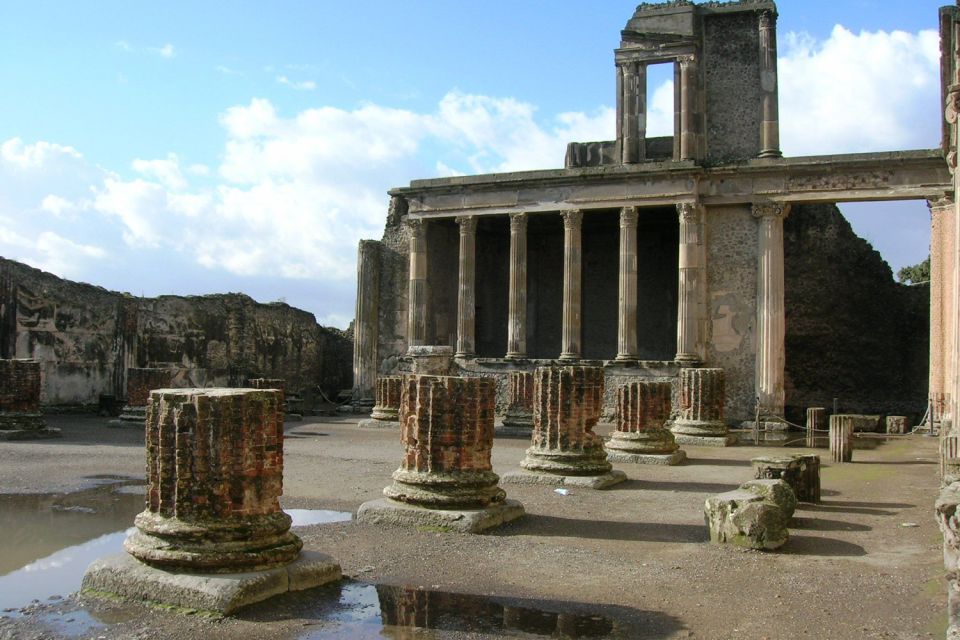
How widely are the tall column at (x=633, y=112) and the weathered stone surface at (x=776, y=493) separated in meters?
17.4

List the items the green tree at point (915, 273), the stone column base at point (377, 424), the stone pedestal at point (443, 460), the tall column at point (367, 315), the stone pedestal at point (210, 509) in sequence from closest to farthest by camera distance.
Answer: the stone pedestal at point (210, 509), the stone pedestal at point (443, 460), the stone column base at point (377, 424), the tall column at point (367, 315), the green tree at point (915, 273)

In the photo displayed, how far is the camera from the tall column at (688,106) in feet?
74.7

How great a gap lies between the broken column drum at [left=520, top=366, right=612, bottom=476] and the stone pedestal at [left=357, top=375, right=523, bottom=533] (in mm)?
2408

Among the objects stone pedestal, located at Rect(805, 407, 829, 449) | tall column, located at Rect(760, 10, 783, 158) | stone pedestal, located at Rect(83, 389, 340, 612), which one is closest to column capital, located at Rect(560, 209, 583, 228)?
tall column, located at Rect(760, 10, 783, 158)

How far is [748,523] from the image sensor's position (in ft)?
22.1

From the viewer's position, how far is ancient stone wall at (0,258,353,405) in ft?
63.6

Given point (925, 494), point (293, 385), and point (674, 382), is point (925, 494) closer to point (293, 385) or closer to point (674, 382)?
point (674, 382)

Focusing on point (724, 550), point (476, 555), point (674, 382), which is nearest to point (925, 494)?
point (724, 550)

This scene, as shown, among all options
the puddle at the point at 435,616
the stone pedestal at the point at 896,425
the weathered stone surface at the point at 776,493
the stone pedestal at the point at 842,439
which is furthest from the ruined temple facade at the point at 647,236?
the puddle at the point at 435,616

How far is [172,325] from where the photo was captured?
74.7ft

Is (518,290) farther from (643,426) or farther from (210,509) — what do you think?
(210,509)

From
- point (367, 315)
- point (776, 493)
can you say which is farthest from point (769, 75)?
point (776, 493)

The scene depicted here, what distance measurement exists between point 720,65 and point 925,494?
1609cm

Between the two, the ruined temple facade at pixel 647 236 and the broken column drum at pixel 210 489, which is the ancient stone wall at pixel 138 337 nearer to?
the ruined temple facade at pixel 647 236
